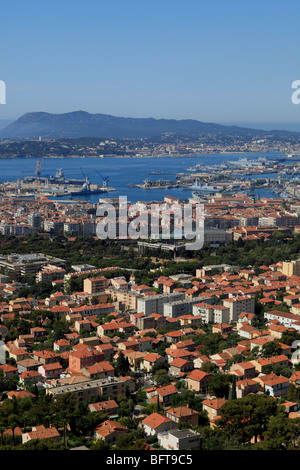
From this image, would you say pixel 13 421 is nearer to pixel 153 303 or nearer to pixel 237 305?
pixel 153 303

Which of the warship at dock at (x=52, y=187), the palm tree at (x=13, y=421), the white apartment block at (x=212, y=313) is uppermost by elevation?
the warship at dock at (x=52, y=187)

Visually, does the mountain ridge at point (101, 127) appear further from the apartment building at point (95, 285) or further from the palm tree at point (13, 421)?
the palm tree at point (13, 421)

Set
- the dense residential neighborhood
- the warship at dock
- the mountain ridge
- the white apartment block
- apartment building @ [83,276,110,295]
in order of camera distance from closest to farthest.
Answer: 1. the dense residential neighborhood
2. the white apartment block
3. apartment building @ [83,276,110,295]
4. the warship at dock
5. the mountain ridge

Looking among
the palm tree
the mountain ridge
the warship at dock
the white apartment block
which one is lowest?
the palm tree

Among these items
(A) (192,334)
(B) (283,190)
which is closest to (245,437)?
(A) (192,334)

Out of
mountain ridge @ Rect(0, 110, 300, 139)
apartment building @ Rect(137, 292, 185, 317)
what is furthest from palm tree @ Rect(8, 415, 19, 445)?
mountain ridge @ Rect(0, 110, 300, 139)

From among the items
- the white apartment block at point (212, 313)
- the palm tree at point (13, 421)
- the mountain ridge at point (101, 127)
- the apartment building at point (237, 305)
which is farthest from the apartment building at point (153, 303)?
the mountain ridge at point (101, 127)

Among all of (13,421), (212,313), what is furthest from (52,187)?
(13,421)

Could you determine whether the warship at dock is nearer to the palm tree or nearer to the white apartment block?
the white apartment block

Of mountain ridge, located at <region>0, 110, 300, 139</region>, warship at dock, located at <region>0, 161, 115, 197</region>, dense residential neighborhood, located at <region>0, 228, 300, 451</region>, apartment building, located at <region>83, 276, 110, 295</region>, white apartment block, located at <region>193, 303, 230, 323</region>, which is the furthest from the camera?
mountain ridge, located at <region>0, 110, 300, 139</region>
